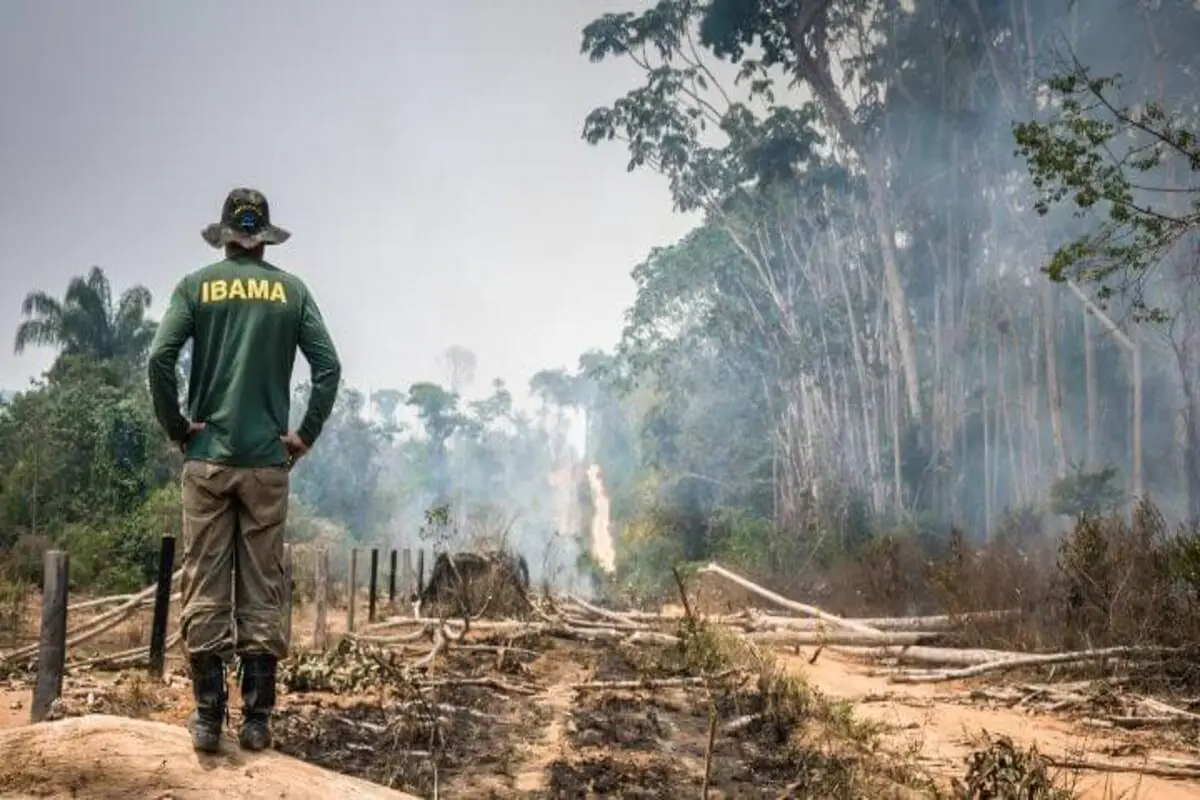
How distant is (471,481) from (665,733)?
70.5 m

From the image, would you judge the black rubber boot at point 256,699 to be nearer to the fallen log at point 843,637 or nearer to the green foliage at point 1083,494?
the fallen log at point 843,637

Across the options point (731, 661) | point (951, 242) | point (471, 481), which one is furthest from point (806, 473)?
point (471, 481)

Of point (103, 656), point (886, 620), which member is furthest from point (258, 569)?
point (886, 620)

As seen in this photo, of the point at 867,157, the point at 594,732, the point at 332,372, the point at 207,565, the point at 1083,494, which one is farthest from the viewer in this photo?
the point at 867,157

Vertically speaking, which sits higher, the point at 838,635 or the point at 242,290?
the point at 242,290

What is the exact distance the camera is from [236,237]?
3.28 meters

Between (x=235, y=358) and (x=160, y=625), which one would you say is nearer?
(x=235, y=358)

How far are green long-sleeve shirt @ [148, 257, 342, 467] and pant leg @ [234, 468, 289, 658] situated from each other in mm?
91

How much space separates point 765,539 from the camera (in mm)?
22297

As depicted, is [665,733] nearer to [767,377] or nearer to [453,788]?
[453,788]

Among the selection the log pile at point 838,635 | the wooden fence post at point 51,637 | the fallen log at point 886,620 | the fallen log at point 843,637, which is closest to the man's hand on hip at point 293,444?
the wooden fence post at point 51,637

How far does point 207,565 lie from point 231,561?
9 centimetres

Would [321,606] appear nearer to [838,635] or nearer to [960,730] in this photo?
[838,635]

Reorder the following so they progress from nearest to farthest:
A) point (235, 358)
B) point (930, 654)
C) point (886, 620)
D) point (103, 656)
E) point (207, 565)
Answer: point (207, 565) → point (235, 358) → point (103, 656) → point (930, 654) → point (886, 620)
